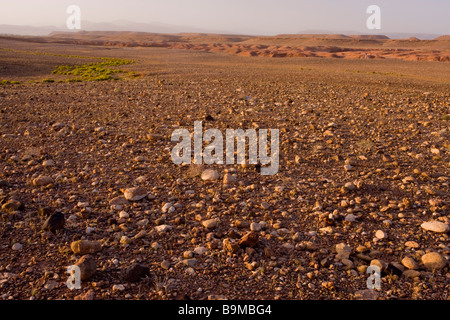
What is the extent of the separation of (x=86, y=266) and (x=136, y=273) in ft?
1.59

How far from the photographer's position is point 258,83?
640 inches

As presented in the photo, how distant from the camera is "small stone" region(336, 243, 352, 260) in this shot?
3.72 m

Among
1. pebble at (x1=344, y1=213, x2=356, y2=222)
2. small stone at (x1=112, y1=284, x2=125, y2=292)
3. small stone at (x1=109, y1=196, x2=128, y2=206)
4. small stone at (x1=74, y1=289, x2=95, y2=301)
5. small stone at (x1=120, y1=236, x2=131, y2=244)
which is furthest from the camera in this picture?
small stone at (x1=109, y1=196, x2=128, y2=206)

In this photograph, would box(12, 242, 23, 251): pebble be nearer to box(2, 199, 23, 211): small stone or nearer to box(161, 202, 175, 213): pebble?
box(2, 199, 23, 211): small stone

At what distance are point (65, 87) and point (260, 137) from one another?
1112cm

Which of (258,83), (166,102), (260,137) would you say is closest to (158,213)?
(260,137)

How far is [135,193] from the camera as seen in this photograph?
5090 millimetres

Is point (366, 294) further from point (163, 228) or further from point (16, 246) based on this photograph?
point (16, 246)

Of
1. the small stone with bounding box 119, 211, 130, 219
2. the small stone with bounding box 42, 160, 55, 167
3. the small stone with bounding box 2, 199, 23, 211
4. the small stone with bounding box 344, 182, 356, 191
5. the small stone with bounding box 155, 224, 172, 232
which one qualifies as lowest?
the small stone with bounding box 155, 224, 172, 232

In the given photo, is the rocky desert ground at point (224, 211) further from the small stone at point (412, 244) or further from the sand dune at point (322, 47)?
the sand dune at point (322, 47)

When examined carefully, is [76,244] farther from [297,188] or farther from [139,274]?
[297,188]

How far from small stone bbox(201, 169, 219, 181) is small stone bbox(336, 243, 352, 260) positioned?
2.46m

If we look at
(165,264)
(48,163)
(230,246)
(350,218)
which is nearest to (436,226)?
(350,218)

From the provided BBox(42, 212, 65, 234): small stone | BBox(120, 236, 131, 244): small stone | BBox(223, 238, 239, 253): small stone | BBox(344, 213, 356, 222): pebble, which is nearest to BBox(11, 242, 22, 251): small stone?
BBox(42, 212, 65, 234): small stone
